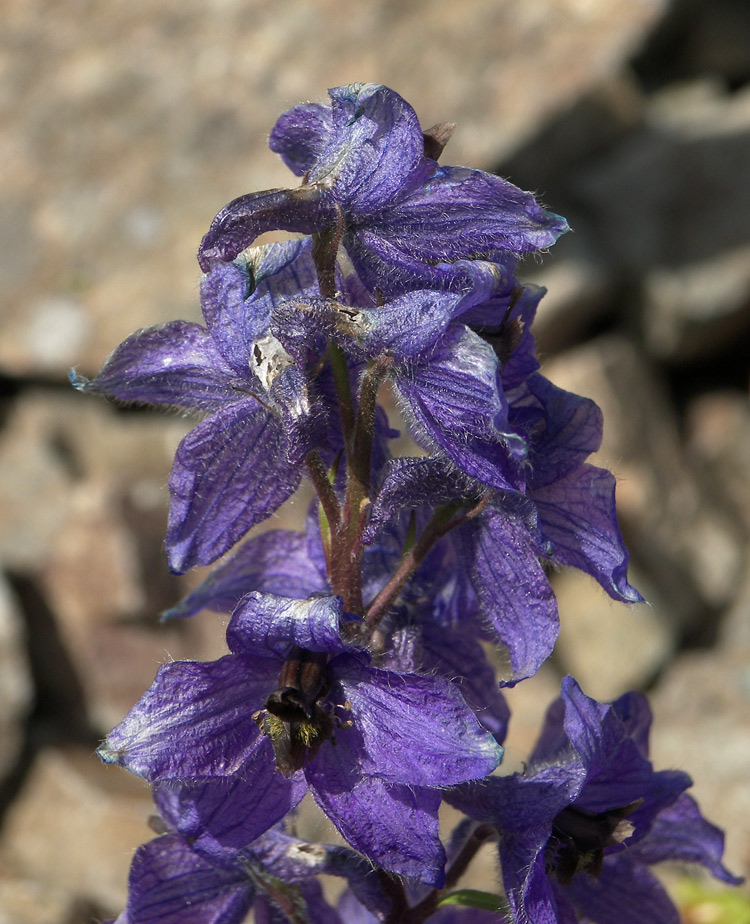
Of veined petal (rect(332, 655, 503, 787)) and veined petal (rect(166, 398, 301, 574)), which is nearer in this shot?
veined petal (rect(332, 655, 503, 787))

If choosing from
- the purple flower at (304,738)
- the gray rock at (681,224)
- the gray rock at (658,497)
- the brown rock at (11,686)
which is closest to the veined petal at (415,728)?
the purple flower at (304,738)

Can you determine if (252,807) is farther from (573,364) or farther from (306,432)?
(573,364)

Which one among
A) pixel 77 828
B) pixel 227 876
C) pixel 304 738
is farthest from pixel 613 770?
pixel 77 828

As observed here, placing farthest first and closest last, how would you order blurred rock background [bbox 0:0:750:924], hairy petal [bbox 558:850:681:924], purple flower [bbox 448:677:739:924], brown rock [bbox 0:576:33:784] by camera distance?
blurred rock background [bbox 0:0:750:924] → brown rock [bbox 0:576:33:784] → hairy petal [bbox 558:850:681:924] → purple flower [bbox 448:677:739:924]

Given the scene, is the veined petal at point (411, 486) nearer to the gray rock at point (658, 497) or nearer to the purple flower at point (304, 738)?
the purple flower at point (304, 738)

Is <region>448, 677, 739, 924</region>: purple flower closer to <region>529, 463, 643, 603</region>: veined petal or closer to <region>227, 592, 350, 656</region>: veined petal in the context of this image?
<region>529, 463, 643, 603</region>: veined petal

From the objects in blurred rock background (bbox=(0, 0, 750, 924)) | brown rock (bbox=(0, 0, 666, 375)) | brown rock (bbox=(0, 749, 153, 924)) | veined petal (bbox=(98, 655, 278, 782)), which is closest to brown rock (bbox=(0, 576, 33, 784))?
blurred rock background (bbox=(0, 0, 750, 924))

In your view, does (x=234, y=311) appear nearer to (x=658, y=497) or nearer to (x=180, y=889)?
(x=180, y=889)
